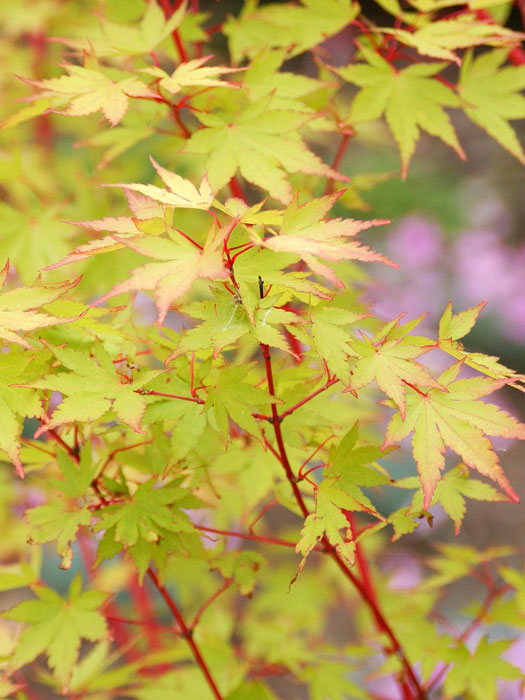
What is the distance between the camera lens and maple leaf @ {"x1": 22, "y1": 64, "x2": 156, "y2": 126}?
735 millimetres

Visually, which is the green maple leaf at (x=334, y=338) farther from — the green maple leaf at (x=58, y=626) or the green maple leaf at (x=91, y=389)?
the green maple leaf at (x=58, y=626)

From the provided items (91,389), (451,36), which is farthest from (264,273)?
(451,36)

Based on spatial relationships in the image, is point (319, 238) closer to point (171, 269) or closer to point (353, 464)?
point (171, 269)

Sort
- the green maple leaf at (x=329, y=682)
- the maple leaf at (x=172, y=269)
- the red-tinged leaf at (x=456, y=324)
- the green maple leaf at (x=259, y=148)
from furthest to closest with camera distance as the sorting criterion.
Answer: the green maple leaf at (x=329, y=682), the green maple leaf at (x=259, y=148), the red-tinged leaf at (x=456, y=324), the maple leaf at (x=172, y=269)

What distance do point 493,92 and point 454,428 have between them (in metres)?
0.61

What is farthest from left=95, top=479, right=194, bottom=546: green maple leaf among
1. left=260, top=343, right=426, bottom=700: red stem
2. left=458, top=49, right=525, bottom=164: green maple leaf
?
left=458, top=49, right=525, bottom=164: green maple leaf

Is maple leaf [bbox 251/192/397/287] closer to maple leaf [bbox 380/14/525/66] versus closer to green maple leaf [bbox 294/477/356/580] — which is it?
green maple leaf [bbox 294/477/356/580]

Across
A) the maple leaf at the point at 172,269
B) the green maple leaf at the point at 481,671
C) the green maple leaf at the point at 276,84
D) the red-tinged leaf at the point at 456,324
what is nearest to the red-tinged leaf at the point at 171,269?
the maple leaf at the point at 172,269

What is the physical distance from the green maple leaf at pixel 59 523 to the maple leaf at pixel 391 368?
0.29 m

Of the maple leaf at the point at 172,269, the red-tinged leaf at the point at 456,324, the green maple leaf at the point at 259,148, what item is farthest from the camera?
the green maple leaf at the point at 259,148

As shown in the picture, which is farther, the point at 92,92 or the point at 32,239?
the point at 32,239

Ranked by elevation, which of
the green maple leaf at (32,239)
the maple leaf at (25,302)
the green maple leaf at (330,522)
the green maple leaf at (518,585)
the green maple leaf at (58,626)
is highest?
the maple leaf at (25,302)

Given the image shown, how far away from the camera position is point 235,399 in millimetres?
628

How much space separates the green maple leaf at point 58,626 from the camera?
74 cm
